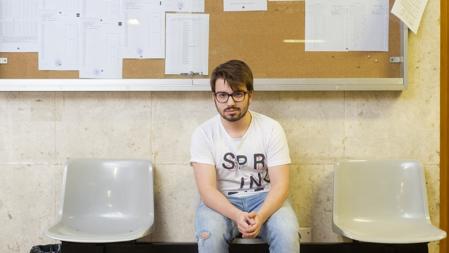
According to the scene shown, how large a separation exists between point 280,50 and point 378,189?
2.90ft

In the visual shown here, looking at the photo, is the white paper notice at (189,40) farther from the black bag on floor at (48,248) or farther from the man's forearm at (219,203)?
the black bag on floor at (48,248)

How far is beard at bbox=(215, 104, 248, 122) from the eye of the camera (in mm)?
1818

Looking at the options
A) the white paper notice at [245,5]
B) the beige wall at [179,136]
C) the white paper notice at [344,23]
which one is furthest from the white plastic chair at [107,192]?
the white paper notice at [344,23]

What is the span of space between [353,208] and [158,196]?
1.04 m

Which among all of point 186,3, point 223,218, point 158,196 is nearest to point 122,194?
point 158,196

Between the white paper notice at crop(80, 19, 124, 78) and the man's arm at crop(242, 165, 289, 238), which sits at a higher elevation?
the white paper notice at crop(80, 19, 124, 78)

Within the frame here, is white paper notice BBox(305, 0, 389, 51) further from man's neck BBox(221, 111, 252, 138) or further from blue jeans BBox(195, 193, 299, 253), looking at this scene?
blue jeans BBox(195, 193, 299, 253)

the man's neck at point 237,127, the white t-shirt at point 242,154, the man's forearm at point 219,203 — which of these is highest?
the man's neck at point 237,127

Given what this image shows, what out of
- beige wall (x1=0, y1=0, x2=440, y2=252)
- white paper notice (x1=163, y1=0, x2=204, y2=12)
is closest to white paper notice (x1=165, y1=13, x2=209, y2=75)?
white paper notice (x1=163, y1=0, x2=204, y2=12)

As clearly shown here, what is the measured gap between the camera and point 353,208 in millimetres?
2090

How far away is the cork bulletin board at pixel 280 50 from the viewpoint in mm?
2174

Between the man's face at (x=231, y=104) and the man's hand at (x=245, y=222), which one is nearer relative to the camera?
the man's hand at (x=245, y=222)

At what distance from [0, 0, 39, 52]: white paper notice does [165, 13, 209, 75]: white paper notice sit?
715mm

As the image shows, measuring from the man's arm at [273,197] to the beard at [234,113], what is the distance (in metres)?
0.28
